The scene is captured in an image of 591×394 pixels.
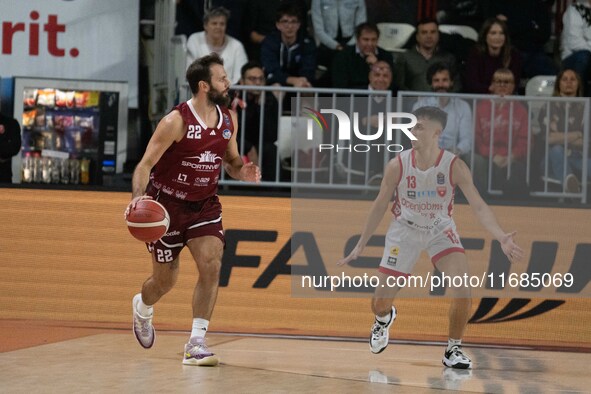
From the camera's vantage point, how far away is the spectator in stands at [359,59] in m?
12.6

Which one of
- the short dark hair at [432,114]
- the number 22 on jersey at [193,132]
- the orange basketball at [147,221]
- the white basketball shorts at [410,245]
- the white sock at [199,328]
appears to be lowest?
the white sock at [199,328]

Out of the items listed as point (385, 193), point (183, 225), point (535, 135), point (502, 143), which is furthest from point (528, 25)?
point (183, 225)

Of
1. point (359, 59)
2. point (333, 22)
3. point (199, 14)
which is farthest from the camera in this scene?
point (199, 14)

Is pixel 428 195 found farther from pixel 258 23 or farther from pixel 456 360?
pixel 258 23

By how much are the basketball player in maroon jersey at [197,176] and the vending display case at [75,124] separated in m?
4.46

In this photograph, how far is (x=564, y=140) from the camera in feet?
38.1

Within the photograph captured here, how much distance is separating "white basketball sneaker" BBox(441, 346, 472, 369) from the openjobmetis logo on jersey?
8.67 feet

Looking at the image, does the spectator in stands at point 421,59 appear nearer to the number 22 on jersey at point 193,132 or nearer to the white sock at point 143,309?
the number 22 on jersey at point 193,132

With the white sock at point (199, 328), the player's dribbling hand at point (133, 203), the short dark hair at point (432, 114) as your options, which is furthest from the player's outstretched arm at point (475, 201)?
the player's dribbling hand at point (133, 203)

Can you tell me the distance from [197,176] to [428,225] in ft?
6.17

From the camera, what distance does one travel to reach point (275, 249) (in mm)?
11844

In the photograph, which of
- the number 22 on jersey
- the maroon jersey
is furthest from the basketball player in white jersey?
the number 22 on jersey

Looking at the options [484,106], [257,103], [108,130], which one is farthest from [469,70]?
[108,130]

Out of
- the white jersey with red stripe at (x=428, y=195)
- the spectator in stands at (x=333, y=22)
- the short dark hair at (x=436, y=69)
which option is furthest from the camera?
the spectator in stands at (x=333, y=22)
